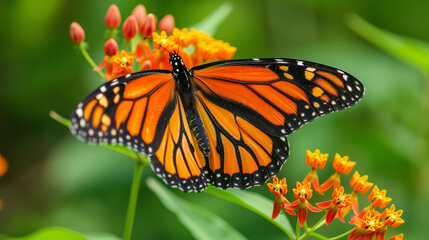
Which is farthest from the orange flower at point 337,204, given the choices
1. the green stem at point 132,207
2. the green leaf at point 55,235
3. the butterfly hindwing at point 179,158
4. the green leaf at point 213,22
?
the green leaf at point 213,22

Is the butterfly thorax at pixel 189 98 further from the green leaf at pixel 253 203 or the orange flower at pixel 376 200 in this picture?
the orange flower at pixel 376 200

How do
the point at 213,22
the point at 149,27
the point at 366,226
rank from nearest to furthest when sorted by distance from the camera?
the point at 366,226, the point at 149,27, the point at 213,22

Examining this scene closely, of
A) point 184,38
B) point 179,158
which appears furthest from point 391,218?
point 184,38

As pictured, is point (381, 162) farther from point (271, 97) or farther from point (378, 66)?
point (271, 97)

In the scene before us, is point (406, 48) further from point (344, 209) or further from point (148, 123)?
point (148, 123)

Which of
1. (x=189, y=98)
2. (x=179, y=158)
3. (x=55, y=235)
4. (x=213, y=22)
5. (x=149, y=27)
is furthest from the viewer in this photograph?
(x=213, y=22)

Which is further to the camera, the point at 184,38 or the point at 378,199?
the point at 184,38
